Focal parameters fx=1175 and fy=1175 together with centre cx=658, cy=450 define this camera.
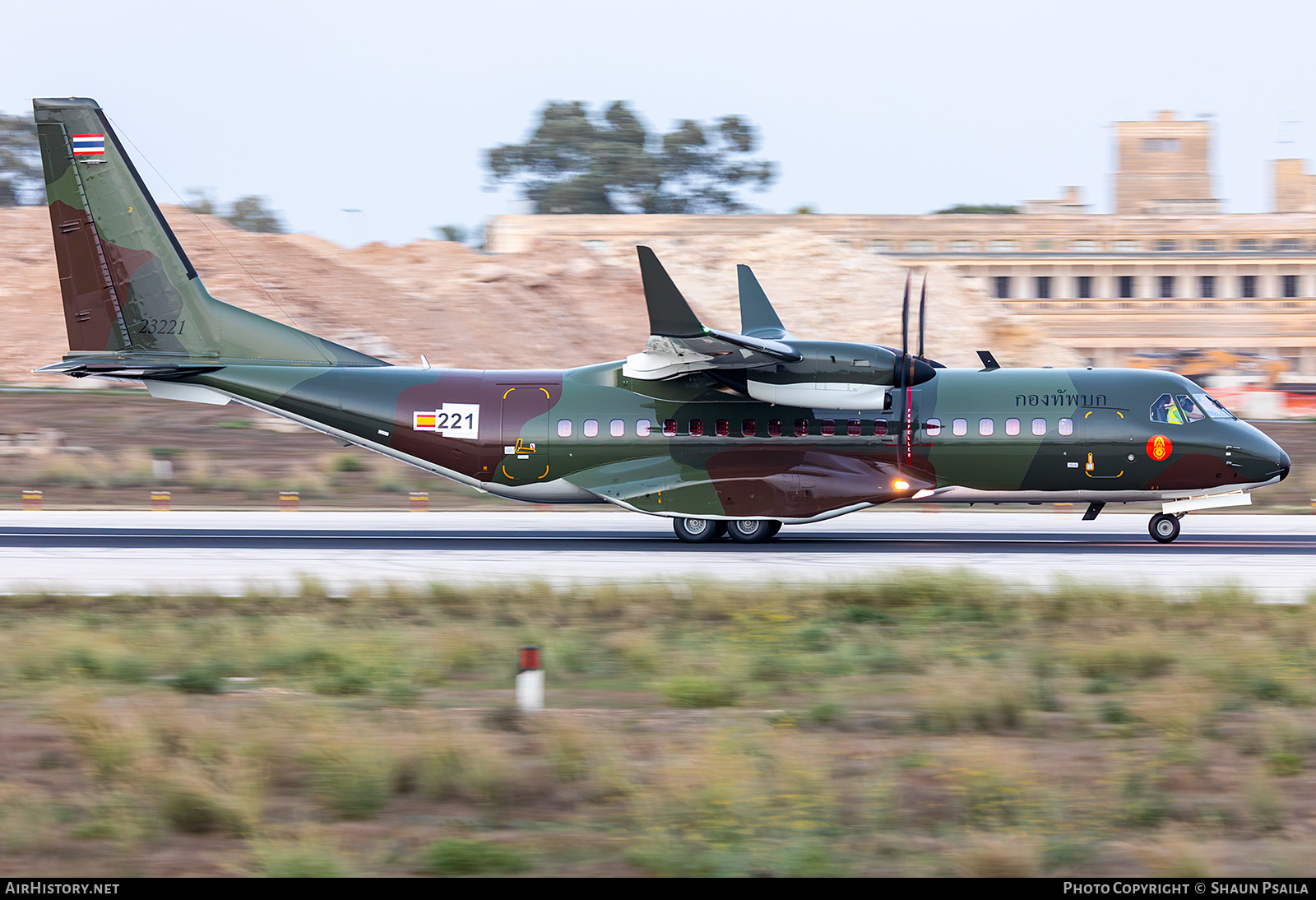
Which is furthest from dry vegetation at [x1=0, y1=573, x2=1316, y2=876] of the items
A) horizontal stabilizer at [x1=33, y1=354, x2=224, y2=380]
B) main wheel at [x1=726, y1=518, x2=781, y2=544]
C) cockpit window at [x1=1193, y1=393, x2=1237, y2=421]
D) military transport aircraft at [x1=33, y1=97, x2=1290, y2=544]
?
horizontal stabilizer at [x1=33, y1=354, x2=224, y2=380]

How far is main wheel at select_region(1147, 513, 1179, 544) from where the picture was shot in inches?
860

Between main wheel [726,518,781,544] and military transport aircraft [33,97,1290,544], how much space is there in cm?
5

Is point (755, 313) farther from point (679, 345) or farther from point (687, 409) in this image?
point (679, 345)

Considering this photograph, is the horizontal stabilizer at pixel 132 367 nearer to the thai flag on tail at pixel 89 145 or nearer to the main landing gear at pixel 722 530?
the thai flag on tail at pixel 89 145

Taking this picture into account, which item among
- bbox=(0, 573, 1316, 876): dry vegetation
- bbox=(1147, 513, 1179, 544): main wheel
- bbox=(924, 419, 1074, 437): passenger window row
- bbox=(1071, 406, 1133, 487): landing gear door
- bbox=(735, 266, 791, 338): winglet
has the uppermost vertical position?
bbox=(735, 266, 791, 338): winglet

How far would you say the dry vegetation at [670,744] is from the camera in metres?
6.74

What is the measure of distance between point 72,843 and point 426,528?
17.3 m

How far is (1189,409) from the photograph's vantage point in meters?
21.6

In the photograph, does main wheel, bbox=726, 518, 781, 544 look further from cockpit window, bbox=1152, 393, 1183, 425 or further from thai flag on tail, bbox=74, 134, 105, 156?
thai flag on tail, bbox=74, 134, 105, 156

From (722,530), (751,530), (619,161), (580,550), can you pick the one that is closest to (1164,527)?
(751,530)

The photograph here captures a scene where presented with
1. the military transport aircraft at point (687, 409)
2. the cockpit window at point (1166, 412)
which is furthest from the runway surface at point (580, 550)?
the cockpit window at point (1166, 412)

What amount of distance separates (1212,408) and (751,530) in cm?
883

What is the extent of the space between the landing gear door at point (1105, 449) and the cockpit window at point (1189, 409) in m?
1.09

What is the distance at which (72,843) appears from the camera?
6828 mm
